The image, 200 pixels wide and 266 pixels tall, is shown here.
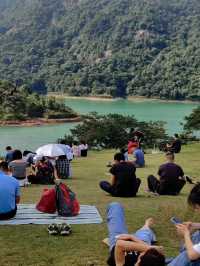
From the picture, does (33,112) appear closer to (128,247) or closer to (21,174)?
(21,174)

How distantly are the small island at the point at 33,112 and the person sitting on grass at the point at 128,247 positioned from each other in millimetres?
61845

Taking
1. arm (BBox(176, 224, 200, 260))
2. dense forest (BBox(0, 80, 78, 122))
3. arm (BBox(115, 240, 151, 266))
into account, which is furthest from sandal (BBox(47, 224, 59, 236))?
dense forest (BBox(0, 80, 78, 122))

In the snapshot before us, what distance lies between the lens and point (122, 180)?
409 inches

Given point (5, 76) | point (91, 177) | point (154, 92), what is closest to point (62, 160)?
point (91, 177)

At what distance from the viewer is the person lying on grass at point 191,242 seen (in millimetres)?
4727

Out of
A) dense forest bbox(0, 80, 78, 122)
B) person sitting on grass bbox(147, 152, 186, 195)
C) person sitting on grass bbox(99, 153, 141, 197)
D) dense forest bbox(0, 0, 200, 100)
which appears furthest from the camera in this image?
dense forest bbox(0, 0, 200, 100)

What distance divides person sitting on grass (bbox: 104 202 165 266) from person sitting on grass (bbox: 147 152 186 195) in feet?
13.4

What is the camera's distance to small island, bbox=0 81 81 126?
71431mm

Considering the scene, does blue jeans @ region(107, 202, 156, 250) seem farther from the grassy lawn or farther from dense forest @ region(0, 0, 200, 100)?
dense forest @ region(0, 0, 200, 100)

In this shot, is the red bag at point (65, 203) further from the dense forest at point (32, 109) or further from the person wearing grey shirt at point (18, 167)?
the dense forest at point (32, 109)

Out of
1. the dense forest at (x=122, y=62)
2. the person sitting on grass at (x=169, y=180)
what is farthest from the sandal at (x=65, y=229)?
the dense forest at (x=122, y=62)

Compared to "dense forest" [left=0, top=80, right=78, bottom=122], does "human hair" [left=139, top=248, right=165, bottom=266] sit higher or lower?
higher

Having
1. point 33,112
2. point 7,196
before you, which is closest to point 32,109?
point 33,112

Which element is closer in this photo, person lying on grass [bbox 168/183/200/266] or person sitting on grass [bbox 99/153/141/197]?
person lying on grass [bbox 168/183/200/266]
